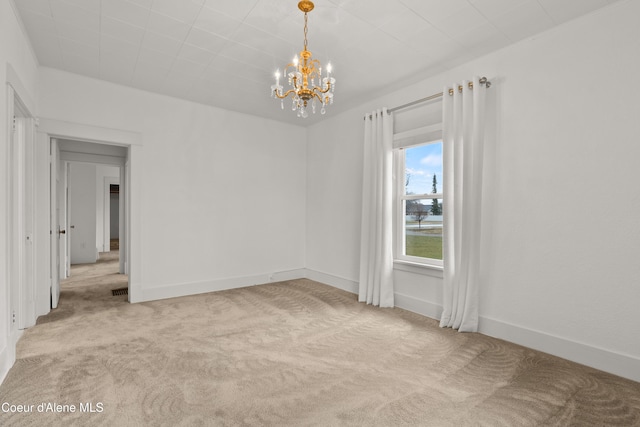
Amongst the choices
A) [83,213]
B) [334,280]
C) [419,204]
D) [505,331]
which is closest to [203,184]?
[334,280]

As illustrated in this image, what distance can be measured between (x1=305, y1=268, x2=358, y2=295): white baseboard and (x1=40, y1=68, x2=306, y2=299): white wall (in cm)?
30

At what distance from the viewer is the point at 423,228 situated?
4.29m

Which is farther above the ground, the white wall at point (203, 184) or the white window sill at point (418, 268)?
the white wall at point (203, 184)

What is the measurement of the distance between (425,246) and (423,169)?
1018 millimetres

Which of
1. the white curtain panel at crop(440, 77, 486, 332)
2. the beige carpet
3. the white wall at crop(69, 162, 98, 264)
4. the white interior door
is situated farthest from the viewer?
the white wall at crop(69, 162, 98, 264)

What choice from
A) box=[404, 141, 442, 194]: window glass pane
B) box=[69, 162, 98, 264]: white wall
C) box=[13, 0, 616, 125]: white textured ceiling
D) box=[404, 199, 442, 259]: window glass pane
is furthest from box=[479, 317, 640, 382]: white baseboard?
box=[69, 162, 98, 264]: white wall

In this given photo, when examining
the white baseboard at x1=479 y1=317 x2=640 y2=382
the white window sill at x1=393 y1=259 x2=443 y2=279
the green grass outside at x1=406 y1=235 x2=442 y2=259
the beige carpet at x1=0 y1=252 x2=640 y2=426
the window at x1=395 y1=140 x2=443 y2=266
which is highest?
the window at x1=395 y1=140 x2=443 y2=266

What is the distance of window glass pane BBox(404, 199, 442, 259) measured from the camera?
13.6 feet

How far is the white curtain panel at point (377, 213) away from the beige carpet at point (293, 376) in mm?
569

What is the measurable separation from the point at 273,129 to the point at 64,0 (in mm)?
3357

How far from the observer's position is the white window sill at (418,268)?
3.82 m

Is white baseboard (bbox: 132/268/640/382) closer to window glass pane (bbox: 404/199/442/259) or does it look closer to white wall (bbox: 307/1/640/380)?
white wall (bbox: 307/1/640/380)

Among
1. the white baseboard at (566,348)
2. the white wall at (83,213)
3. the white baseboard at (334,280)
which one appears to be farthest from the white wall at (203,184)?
the white wall at (83,213)

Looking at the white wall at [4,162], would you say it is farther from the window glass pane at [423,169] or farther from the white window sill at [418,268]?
the window glass pane at [423,169]
